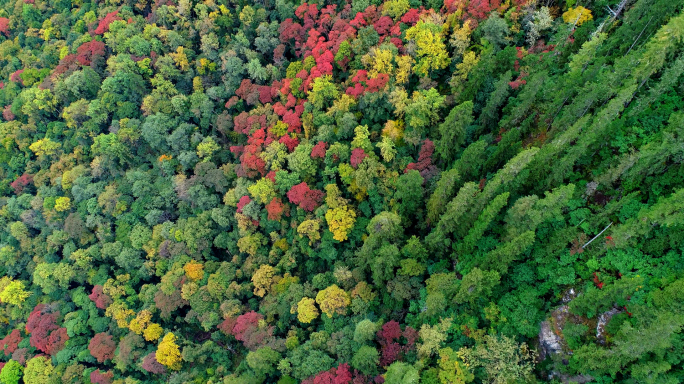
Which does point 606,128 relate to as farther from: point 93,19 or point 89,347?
point 93,19

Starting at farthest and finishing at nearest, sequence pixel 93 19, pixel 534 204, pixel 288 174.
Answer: pixel 93 19 → pixel 288 174 → pixel 534 204

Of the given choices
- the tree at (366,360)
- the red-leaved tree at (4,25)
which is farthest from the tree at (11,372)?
the red-leaved tree at (4,25)

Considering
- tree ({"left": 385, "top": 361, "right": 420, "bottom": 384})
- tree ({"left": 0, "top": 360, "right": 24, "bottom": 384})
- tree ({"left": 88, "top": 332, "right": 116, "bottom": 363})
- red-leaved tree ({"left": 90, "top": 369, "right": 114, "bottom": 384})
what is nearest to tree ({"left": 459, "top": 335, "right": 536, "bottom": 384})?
tree ({"left": 385, "top": 361, "right": 420, "bottom": 384})

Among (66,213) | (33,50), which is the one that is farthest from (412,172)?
(33,50)

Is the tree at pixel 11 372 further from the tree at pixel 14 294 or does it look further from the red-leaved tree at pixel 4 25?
the red-leaved tree at pixel 4 25

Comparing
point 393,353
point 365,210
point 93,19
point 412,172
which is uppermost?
point 412,172
